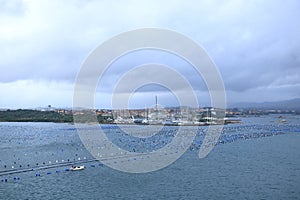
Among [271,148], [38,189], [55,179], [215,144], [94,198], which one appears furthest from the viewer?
[215,144]

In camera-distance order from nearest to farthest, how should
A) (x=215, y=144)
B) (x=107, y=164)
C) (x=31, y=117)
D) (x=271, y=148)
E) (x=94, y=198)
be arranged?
(x=94, y=198)
(x=107, y=164)
(x=271, y=148)
(x=215, y=144)
(x=31, y=117)

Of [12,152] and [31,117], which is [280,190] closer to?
[12,152]

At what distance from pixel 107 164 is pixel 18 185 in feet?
17.6

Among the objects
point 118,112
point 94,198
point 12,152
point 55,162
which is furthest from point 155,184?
point 118,112

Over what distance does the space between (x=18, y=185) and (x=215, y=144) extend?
17.1 meters

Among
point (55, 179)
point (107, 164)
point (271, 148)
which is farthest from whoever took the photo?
point (271, 148)

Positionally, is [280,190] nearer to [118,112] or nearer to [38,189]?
[38,189]

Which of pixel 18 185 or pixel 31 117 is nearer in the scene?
pixel 18 185

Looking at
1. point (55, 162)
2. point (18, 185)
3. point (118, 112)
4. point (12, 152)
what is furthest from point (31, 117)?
point (18, 185)

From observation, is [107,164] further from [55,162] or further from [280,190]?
[280,190]

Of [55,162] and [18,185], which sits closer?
[18,185]

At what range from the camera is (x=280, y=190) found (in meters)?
12.7

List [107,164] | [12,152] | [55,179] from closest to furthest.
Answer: [55,179] < [107,164] < [12,152]

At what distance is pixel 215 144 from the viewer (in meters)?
27.0
